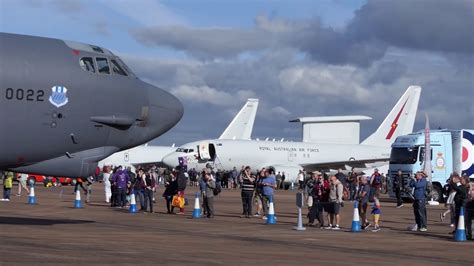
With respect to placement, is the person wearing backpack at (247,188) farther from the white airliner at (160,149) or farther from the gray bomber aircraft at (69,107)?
the white airliner at (160,149)

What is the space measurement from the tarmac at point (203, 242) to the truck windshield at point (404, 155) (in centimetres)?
1369

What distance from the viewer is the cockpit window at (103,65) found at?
76.4 feet

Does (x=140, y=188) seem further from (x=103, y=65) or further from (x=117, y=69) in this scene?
(x=103, y=65)

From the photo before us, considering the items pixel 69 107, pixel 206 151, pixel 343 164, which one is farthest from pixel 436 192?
pixel 343 164

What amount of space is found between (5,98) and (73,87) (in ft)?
5.75

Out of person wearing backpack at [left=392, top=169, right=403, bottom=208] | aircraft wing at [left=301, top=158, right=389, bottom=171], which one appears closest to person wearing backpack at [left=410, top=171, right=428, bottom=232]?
person wearing backpack at [left=392, top=169, right=403, bottom=208]

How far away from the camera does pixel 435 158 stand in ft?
156

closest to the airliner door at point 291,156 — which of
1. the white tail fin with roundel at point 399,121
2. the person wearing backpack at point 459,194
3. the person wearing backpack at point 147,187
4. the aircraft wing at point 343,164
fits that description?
the aircraft wing at point 343,164

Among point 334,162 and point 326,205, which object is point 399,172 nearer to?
point 326,205

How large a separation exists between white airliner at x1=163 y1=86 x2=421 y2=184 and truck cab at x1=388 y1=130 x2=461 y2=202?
2685 centimetres

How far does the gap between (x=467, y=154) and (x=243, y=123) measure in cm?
4969

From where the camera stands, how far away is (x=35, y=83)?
2188 centimetres

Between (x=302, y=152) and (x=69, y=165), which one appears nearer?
(x=69, y=165)

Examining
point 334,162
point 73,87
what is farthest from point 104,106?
point 334,162
